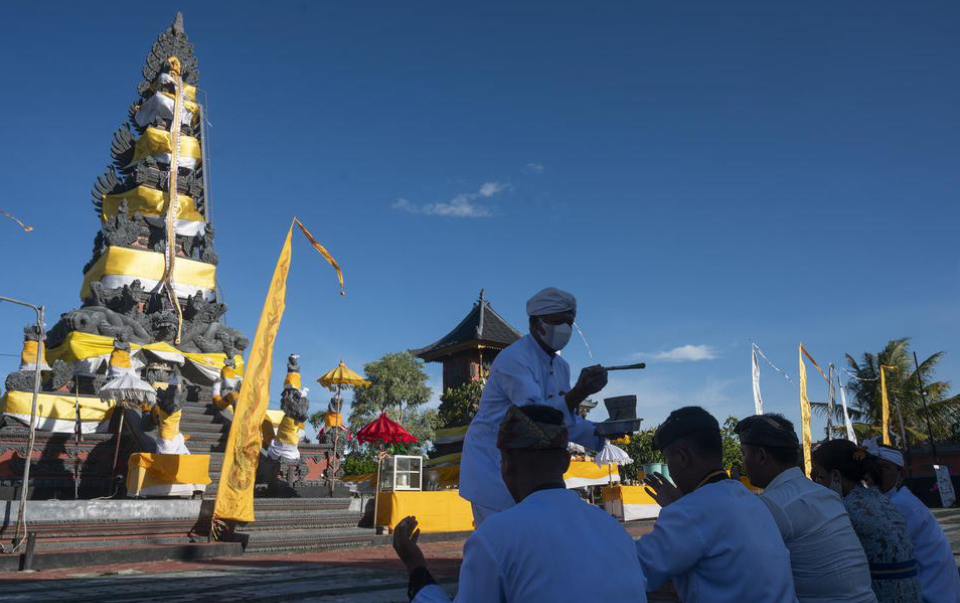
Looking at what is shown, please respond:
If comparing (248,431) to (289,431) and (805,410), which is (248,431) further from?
(805,410)

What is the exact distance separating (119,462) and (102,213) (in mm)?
20052

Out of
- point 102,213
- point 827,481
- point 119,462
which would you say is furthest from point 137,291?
point 827,481

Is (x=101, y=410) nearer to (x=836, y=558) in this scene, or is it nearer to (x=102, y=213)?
(x=102, y=213)

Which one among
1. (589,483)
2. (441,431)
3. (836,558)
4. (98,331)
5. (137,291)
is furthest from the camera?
(441,431)

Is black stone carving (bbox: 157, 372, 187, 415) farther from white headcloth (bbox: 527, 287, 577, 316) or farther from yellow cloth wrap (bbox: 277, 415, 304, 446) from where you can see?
white headcloth (bbox: 527, 287, 577, 316)

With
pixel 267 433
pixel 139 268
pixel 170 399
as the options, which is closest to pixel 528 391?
pixel 170 399

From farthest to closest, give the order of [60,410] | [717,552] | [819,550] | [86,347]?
1. [86,347]
2. [60,410]
3. [819,550]
4. [717,552]

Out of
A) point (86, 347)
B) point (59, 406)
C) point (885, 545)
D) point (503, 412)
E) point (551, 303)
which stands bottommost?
point (885, 545)

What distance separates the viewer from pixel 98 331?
81.2 ft

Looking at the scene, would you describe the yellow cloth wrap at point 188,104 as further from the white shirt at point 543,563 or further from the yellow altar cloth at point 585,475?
the white shirt at point 543,563

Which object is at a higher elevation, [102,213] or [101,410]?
[102,213]

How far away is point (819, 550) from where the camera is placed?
2.56 m

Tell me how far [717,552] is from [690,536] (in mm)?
102

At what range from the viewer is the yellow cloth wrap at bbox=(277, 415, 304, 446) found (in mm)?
16364
